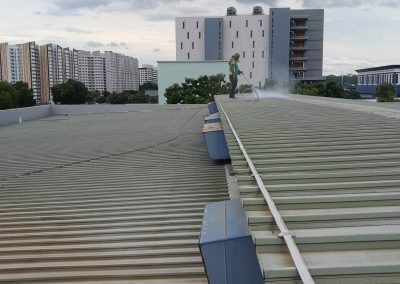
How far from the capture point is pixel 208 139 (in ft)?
28.7

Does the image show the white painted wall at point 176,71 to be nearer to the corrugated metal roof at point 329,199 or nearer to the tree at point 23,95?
the tree at point 23,95

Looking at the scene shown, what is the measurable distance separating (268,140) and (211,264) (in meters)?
3.30

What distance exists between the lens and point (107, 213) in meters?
6.33

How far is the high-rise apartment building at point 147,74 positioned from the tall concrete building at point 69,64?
4365cm

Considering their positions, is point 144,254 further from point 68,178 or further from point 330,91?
point 330,91

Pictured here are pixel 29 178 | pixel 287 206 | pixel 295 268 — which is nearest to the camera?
pixel 295 268

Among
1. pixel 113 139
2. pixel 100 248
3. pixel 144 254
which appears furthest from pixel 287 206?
pixel 113 139

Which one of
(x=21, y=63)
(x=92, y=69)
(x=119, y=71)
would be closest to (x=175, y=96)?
(x=21, y=63)

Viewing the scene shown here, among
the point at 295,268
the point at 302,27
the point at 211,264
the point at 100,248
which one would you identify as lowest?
the point at 100,248

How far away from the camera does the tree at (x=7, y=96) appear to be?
156 ft

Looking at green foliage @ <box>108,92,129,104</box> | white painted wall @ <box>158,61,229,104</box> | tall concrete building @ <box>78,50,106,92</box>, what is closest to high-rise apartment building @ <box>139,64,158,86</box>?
tall concrete building @ <box>78,50,106,92</box>

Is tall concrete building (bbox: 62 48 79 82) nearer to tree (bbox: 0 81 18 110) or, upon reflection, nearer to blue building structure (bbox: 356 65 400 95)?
tree (bbox: 0 81 18 110)

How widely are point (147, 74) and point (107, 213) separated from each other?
15251 centimetres

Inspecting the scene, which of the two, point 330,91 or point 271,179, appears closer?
point 271,179
